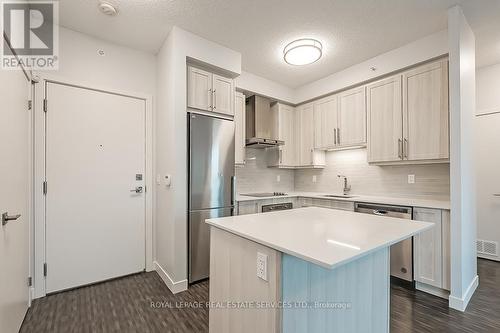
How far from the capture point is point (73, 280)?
8.28ft

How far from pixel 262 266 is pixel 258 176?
3.11 m

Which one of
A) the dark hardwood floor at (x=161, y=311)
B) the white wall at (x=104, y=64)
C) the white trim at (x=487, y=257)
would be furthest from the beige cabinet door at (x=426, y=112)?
the white wall at (x=104, y=64)

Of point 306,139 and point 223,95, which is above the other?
point 223,95

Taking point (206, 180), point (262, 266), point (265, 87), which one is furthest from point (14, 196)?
point (265, 87)

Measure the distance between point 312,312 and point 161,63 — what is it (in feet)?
9.92

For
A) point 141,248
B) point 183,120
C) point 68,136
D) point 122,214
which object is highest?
point 183,120

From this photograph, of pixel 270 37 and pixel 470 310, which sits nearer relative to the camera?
pixel 470 310

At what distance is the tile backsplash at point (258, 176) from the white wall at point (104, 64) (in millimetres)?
1870

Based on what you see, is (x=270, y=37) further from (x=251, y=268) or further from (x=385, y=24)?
(x=251, y=268)

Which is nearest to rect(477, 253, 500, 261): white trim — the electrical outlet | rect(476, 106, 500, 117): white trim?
rect(476, 106, 500, 117): white trim

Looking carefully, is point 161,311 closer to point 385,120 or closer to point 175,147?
point 175,147

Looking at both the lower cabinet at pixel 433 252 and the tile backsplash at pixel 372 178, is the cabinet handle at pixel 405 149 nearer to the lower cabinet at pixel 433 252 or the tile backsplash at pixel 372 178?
the tile backsplash at pixel 372 178

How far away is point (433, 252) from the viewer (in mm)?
2400

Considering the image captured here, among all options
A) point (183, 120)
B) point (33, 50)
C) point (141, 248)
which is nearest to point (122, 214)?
point (141, 248)
